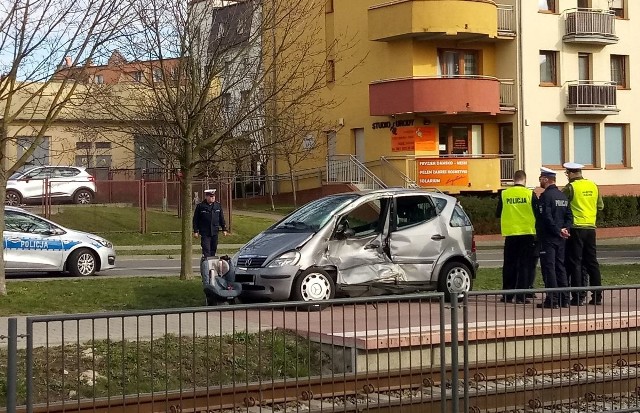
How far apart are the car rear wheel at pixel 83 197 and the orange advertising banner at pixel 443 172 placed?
39.0 ft

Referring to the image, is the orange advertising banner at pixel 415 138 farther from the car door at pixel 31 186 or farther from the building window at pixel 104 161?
the building window at pixel 104 161

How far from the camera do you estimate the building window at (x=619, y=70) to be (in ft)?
149

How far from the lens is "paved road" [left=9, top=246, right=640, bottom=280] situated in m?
23.0

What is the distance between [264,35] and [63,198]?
2032cm

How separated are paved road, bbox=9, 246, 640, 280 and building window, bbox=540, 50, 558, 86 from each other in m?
12.1

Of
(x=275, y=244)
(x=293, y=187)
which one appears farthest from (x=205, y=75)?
(x=293, y=187)

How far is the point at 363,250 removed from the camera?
14789 mm

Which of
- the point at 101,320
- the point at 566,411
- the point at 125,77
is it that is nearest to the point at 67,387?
the point at 101,320

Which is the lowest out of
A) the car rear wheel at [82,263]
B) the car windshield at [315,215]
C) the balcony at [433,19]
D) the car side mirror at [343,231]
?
the car rear wheel at [82,263]

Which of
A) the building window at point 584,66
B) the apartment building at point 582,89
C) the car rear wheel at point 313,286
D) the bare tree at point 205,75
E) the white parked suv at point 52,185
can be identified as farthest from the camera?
the building window at point 584,66

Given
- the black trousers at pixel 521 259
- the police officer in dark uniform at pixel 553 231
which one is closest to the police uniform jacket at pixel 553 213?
the police officer in dark uniform at pixel 553 231

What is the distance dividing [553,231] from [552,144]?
2995 centimetres

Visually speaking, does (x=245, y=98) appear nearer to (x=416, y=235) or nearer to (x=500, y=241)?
(x=416, y=235)

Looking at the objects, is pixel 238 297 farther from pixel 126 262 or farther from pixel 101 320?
pixel 126 262
